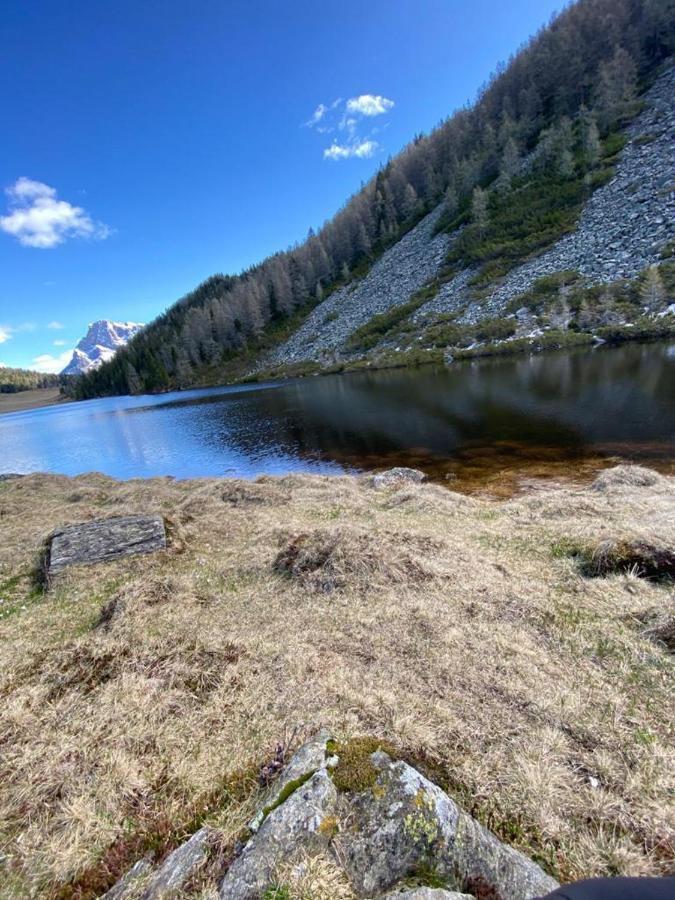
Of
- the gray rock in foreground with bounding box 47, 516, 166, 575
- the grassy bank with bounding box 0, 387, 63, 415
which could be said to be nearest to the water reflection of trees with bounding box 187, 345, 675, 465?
the gray rock in foreground with bounding box 47, 516, 166, 575

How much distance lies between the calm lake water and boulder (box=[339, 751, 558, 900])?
13.4 meters

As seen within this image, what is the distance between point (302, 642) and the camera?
5621 millimetres

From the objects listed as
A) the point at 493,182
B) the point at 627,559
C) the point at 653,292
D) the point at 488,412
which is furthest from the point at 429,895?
the point at 493,182

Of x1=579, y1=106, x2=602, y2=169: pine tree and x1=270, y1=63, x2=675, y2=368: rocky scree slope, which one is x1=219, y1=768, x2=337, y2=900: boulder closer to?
x1=270, y1=63, x2=675, y2=368: rocky scree slope

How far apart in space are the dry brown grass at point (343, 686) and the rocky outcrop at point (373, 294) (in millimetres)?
73926

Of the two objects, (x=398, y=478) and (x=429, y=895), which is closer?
(x=429, y=895)

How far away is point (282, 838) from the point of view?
264 cm

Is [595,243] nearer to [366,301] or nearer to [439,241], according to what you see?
[439,241]

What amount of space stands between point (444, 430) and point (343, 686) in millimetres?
20157

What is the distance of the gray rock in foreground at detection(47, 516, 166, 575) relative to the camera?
902cm

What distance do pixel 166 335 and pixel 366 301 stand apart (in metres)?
101

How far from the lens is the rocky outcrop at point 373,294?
8225cm

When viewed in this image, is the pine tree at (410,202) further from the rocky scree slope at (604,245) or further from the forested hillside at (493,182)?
the rocky scree slope at (604,245)

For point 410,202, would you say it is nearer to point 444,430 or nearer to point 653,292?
point 653,292
